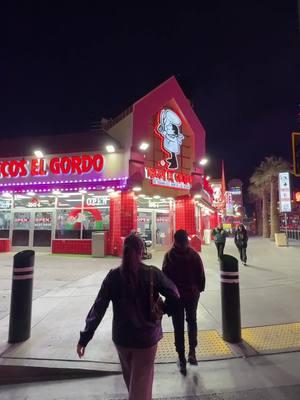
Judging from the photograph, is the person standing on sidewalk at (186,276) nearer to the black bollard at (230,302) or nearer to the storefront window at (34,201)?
the black bollard at (230,302)

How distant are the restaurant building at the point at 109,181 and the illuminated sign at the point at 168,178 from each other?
0.05 metres

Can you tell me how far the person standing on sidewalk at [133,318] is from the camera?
242 centimetres

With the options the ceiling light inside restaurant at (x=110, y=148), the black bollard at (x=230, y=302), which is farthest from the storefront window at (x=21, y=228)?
the black bollard at (x=230, y=302)

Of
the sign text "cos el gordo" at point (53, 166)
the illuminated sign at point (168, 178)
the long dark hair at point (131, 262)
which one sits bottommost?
the long dark hair at point (131, 262)

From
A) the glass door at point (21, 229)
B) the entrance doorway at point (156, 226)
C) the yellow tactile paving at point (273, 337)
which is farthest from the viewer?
the entrance doorway at point (156, 226)

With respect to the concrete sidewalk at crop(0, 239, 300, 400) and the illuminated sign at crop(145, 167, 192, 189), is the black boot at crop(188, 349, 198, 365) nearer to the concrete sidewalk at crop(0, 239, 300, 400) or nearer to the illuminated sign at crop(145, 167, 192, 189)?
the concrete sidewalk at crop(0, 239, 300, 400)

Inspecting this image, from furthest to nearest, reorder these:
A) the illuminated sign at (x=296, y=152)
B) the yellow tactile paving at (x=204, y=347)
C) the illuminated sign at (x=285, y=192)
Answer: the illuminated sign at (x=285, y=192) → the illuminated sign at (x=296, y=152) → the yellow tactile paving at (x=204, y=347)

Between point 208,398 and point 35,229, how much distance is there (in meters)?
15.9

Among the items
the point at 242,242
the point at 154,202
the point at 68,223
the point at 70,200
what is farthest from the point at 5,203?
the point at 242,242

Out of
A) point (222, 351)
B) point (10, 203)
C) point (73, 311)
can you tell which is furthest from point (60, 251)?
point (222, 351)

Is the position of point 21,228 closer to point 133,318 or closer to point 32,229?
point 32,229

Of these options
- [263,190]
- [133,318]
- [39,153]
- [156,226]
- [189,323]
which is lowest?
[189,323]

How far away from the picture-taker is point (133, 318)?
243 cm

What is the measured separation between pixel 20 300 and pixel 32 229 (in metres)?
13.6
